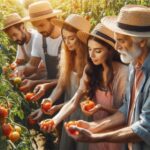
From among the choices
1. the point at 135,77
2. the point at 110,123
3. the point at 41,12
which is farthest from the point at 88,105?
the point at 41,12

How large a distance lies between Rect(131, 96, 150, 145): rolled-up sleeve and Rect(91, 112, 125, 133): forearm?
36cm

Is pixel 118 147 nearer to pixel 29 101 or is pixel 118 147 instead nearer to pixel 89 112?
pixel 89 112

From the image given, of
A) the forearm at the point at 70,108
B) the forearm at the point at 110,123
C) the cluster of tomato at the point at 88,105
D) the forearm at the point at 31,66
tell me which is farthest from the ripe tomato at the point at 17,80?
the forearm at the point at 110,123

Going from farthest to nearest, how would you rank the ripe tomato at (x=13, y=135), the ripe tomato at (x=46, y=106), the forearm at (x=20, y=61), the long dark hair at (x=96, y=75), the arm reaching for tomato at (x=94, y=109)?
the forearm at (x=20, y=61)
the ripe tomato at (x=46, y=106)
the long dark hair at (x=96, y=75)
the arm reaching for tomato at (x=94, y=109)
the ripe tomato at (x=13, y=135)

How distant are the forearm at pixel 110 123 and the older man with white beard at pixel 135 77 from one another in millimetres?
149

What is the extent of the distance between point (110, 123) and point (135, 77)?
42 cm

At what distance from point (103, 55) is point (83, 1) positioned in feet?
6.28

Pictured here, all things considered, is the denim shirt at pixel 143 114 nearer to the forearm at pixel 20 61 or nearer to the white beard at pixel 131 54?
the white beard at pixel 131 54

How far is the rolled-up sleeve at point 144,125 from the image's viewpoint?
2.71 m

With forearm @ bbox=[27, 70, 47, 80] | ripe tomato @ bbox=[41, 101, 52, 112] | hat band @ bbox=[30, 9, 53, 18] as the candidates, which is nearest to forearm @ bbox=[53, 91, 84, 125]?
ripe tomato @ bbox=[41, 101, 52, 112]

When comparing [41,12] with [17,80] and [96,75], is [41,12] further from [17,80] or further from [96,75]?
[96,75]

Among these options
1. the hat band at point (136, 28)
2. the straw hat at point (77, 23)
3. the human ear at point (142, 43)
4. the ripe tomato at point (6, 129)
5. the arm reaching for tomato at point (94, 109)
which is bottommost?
the arm reaching for tomato at point (94, 109)

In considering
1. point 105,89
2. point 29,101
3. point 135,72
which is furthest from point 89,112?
point 29,101

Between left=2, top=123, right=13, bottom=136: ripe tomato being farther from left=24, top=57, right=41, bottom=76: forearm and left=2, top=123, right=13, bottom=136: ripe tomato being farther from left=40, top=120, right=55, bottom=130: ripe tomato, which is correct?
left=24, top=57, right=41, bottom=76: forearm
